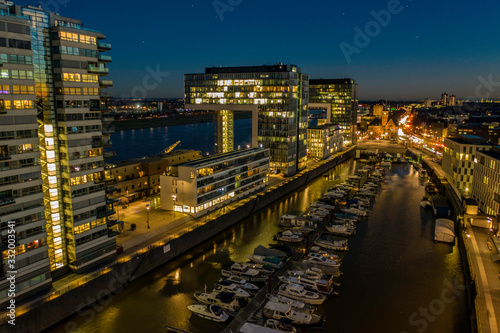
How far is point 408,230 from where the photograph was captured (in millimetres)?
50406

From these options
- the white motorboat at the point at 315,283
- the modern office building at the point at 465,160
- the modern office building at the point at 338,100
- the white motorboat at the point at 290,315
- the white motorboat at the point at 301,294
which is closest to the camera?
the white motorboat at the point at 290,315

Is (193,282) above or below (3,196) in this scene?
below

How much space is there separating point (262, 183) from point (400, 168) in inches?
2218

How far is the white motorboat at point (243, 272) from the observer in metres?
35.2

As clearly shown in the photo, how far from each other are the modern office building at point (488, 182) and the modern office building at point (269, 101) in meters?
32.9

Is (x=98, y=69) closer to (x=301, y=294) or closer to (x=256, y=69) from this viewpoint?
(x=301, y=294)

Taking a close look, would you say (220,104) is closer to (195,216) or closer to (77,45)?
(195,216)

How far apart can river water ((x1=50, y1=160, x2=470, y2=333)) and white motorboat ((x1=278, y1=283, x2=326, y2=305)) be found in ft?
3.11

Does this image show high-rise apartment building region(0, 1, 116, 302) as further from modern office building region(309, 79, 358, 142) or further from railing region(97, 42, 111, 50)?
modern office building region(309, 79, 358, 142)

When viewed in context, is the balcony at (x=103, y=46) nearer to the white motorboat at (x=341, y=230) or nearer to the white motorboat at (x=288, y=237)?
the white motorboat at (x=288, y=237)

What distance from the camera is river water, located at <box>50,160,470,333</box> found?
29.0m

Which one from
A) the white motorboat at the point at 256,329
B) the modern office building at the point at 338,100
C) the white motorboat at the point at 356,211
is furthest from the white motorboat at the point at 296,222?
the modern office building at the point at 338,100

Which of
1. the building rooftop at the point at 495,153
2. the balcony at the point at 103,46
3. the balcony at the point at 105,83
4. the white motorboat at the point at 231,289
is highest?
the balcony at the point at 103,46

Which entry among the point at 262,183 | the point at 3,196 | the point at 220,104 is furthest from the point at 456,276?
the point at 220,104
